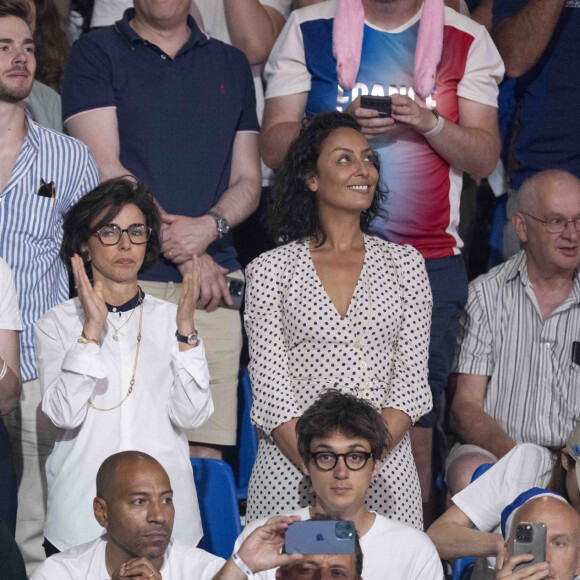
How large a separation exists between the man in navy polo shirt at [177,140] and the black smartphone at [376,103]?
56 cm

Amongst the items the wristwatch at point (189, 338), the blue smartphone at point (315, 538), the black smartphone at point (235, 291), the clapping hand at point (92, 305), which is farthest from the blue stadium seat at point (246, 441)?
the blue smartphone at point (315, 538)

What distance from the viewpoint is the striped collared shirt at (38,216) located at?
12.3 ft

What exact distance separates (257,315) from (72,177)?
0.85 meters

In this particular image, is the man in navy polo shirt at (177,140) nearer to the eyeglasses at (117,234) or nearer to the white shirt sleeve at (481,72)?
the eyeglasses at (117,234)

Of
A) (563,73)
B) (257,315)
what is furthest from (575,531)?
(563,73)

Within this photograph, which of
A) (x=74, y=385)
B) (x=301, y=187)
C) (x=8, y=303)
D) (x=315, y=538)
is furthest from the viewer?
(x=301, y=187)

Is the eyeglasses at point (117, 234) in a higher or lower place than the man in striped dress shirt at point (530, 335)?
higher

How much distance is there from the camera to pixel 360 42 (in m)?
4.24

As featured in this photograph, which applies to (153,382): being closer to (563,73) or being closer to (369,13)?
(369,13)

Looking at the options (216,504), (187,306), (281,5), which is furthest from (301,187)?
(281,5)

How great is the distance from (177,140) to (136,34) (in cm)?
43

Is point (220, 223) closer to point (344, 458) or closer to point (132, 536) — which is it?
point (344, 458)

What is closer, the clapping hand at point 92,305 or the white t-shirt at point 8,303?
the clapping hand at point 92,305

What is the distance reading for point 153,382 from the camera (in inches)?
135
